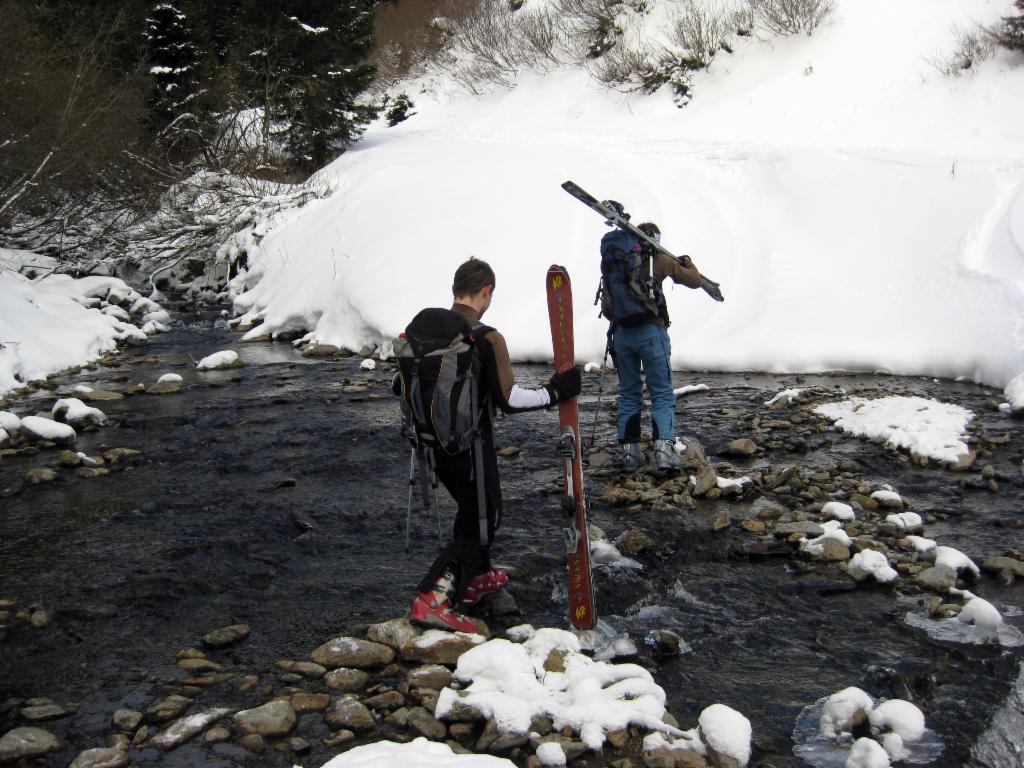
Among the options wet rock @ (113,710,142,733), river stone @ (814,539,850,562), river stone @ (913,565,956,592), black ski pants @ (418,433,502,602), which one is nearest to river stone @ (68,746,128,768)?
wet rock @ (113,710,142,733)

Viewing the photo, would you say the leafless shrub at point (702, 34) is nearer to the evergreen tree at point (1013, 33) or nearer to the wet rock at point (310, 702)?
the evergreen tree at point (1013, 33)

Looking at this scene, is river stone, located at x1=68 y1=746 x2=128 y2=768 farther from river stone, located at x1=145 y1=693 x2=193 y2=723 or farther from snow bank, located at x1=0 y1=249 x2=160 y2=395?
snow bank, located at x1=0 y1=249 x2=160 y2=395

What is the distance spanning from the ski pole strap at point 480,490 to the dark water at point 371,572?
61cm

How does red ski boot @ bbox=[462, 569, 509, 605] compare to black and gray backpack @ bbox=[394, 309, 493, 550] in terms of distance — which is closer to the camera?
black and gray backpack @ bbox=[394, 309, 493, 550]

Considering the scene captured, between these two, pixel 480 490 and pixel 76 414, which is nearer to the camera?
pixel 480 490

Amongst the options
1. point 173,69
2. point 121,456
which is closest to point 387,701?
point 121,456

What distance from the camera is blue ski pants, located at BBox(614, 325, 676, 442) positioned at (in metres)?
7.24

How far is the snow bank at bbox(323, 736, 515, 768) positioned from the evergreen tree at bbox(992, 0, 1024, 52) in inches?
774

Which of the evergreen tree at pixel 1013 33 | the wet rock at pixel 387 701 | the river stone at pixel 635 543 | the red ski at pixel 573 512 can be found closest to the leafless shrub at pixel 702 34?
the evergreen tree at pixel 1013 33

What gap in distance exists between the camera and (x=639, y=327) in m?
7.23

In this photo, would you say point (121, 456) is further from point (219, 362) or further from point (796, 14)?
point (796, 14)

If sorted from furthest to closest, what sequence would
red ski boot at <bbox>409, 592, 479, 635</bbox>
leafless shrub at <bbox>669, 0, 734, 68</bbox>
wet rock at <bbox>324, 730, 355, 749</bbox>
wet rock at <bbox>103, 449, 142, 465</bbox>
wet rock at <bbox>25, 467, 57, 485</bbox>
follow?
leafless shrub at <bbox>669, 0, 734, 68</bbox> < wet rock at <bbox>103, 449, 142, 465</bbox> < wet rock at <bbox>25, 467, 57, 485</bbox> < red ski boot at <bbox>409, 592, 479, 635</bbox> < wet rock at <bbox>324, 730, 355, 749</bbox>

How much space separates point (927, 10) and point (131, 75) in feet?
66.4

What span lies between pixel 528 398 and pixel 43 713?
110 inches
